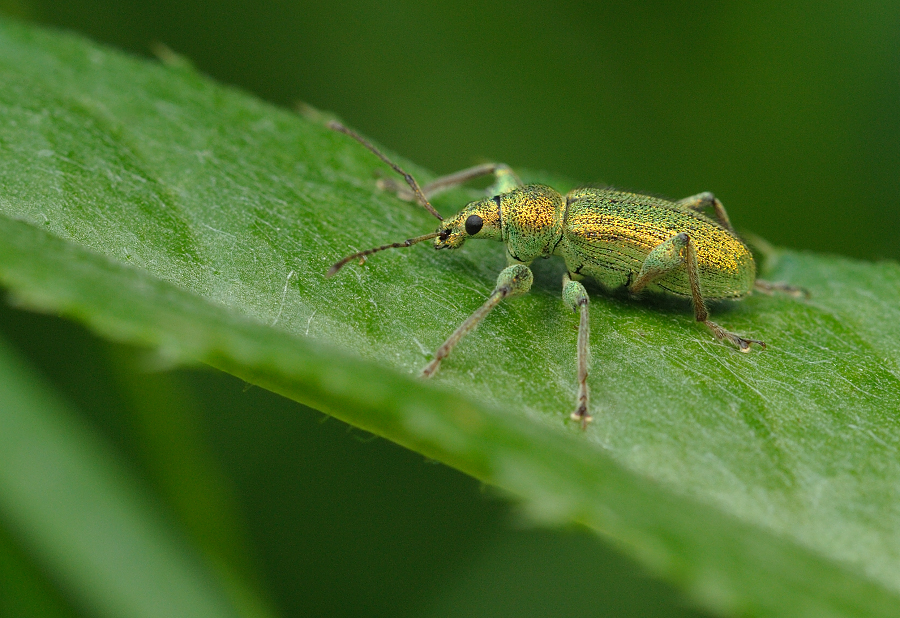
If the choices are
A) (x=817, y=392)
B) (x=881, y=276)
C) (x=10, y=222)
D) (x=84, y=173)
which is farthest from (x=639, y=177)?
(x=10, y=222)

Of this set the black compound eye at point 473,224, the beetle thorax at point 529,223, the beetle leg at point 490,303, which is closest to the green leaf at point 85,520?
the beetle leg at point 490,303

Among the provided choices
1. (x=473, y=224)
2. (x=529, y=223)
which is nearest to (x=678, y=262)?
(x=529, y=223)

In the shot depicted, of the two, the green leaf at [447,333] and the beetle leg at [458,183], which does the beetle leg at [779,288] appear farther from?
the beetle leg at [458,183]

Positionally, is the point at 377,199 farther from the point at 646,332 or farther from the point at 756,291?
the point at 756,291

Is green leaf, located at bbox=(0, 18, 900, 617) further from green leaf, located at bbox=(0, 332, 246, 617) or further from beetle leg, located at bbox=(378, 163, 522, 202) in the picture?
green leaf, located at bbox=(0, 332, 246, 617)

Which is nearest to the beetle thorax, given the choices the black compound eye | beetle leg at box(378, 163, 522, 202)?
→ the black compound eye

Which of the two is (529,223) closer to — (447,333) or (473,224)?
(473,224)
